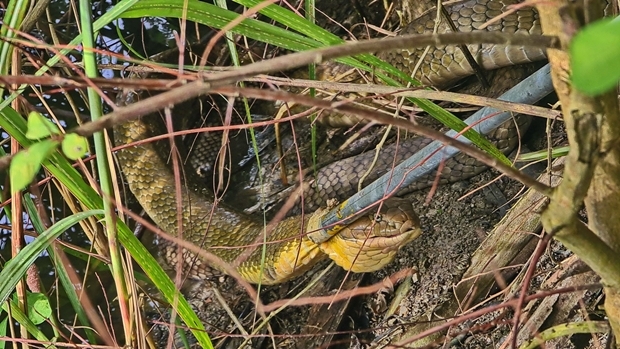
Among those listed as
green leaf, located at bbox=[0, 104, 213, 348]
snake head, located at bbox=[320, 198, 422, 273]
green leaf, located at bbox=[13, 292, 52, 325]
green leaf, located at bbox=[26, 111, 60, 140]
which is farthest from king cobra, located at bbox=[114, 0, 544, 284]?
green leaf, located at bbox=[26, 111, 60, 140]

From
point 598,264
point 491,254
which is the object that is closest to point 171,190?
point 491,254

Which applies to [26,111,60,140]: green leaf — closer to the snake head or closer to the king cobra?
the king cobra

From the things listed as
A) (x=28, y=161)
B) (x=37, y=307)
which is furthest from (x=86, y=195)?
(x=28, y=161)

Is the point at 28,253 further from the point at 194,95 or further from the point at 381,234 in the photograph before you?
the point at 381,234

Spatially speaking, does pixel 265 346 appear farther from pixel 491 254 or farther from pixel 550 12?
pixel 550 12

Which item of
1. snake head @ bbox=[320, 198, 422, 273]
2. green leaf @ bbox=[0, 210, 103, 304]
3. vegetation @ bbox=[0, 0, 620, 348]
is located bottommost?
snake head @ bbox=[320, 198, 422, 273]

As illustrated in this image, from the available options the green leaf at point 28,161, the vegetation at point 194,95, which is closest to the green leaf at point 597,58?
the vegetation at point 194,95

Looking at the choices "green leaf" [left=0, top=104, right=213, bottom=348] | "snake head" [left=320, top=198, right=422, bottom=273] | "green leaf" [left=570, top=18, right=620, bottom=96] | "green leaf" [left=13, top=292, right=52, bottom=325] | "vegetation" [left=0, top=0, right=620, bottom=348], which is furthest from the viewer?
"snake head" [left=320, top=198, right=422, bottom=273]
